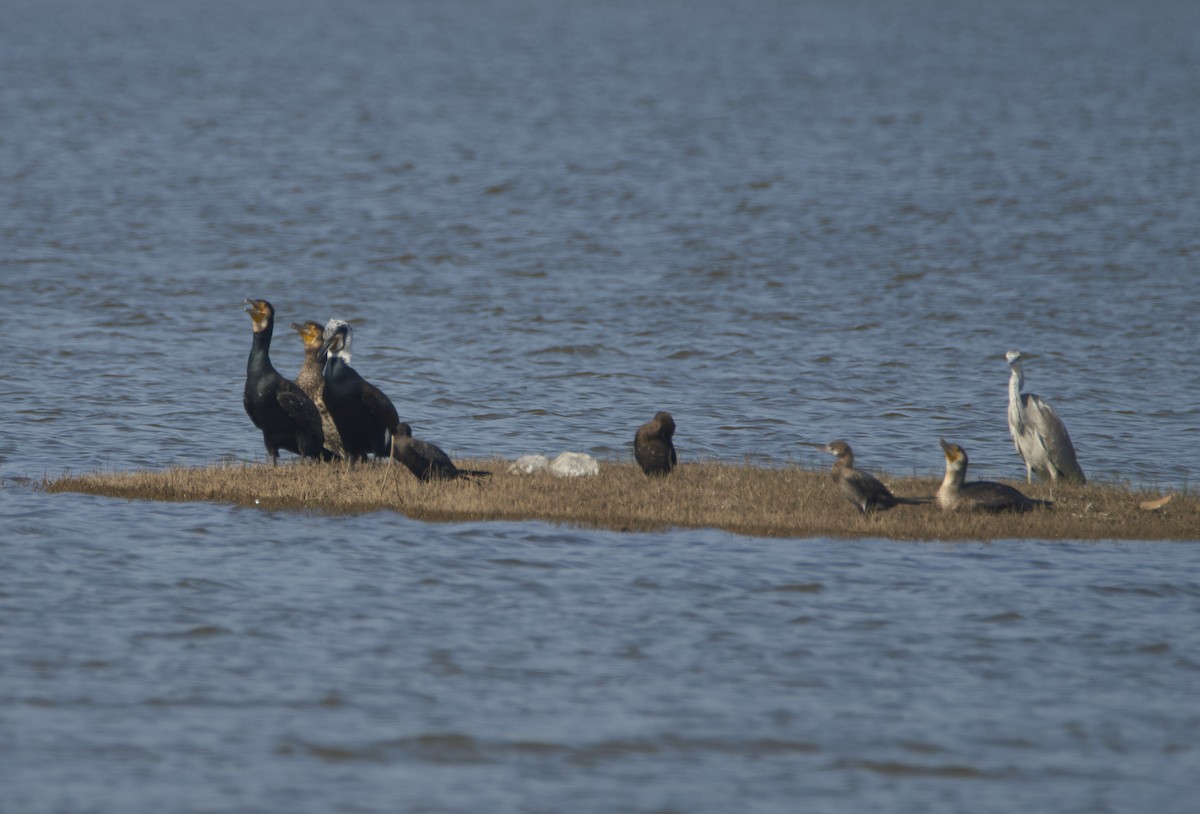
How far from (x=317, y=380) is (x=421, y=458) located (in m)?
2.27

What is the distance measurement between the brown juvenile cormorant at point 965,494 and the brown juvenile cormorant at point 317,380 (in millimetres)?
6071

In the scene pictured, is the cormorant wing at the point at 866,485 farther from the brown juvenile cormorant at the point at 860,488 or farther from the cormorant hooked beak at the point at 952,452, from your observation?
the cormorant hooked beak at the point at 952,452

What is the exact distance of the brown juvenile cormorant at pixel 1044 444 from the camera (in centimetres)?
1633

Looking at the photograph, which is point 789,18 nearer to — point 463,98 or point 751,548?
point 463,98

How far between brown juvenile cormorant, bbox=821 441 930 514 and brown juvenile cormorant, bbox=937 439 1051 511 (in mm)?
304

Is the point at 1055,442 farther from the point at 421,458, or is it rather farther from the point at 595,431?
the point at 421,458

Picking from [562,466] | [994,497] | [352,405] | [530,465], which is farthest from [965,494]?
[352,405]

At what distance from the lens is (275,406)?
16188mm

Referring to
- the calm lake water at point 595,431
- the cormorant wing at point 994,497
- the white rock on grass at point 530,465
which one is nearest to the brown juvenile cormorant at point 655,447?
the white rock on grass at point 530,465

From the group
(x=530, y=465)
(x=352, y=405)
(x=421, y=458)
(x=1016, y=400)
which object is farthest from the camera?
(x=1016, y=400)

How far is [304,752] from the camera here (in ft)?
31.8

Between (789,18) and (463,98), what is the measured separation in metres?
59.4

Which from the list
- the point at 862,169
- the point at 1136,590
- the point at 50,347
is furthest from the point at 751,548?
the point at 862,169

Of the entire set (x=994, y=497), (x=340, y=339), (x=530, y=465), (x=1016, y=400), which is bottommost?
(x=994, y=497)
